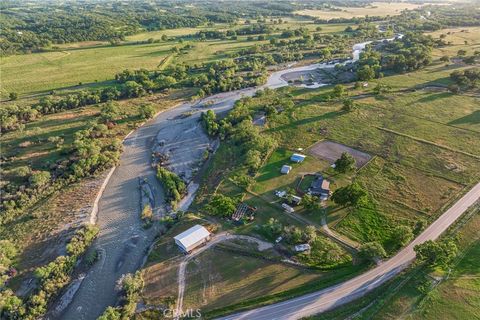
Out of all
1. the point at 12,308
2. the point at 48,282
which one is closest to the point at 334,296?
the point at 48,282

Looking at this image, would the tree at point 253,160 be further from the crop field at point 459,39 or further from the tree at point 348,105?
the crop field at point 459,39

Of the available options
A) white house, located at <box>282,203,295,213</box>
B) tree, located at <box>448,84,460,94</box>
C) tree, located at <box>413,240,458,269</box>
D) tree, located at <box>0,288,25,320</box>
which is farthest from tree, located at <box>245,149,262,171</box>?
tree, located at <box>448,84,460,94</box>

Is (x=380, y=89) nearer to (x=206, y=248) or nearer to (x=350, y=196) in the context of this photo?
(x=350, y=196)

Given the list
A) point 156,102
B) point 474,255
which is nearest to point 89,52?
point 156,102

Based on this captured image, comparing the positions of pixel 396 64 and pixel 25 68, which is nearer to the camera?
pixel 396 64

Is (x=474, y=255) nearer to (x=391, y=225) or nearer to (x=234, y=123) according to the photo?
(x=391, y=225)

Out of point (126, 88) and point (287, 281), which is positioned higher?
point (126, 88)
